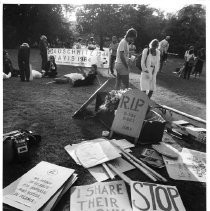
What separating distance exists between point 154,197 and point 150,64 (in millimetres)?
3715

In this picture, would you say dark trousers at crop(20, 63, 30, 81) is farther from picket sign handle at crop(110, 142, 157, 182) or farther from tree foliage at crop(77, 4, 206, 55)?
tree foliage at crop(77, 4, 206, 55)

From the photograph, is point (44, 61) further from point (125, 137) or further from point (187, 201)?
point (187, 201)

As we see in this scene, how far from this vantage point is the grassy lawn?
3.66 metres

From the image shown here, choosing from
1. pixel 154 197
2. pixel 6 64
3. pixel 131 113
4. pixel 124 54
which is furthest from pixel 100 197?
pixel 6 64

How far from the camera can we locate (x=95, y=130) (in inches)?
190

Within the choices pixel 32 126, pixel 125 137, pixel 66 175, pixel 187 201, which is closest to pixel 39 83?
pixel 32 126

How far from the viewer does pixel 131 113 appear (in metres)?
4.27

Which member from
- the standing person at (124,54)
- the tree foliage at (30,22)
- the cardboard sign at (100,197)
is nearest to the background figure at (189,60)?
the standing person at (124,54)

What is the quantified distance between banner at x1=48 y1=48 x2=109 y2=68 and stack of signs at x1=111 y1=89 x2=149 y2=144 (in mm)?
7490

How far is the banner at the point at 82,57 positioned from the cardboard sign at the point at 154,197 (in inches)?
357

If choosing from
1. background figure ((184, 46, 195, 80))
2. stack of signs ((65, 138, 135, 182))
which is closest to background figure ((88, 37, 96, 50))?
background figure ((184, 46, 195, 80))

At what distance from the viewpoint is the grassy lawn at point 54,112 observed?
3662 mm

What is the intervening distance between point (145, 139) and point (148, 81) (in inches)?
82.2

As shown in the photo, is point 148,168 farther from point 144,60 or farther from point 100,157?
point 144,60
